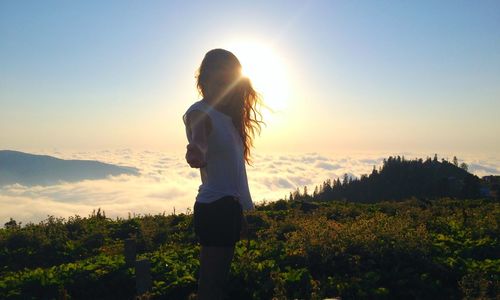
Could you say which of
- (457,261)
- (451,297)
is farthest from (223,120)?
(457,261)

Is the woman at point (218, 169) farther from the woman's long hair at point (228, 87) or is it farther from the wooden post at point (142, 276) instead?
the wooden post at point (142, 276)

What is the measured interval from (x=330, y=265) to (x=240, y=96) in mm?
5310

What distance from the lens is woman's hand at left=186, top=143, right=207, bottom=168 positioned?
295 centimetres

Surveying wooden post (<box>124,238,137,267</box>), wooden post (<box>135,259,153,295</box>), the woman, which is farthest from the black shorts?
wooden post (<box>124,238,137,267</box>)

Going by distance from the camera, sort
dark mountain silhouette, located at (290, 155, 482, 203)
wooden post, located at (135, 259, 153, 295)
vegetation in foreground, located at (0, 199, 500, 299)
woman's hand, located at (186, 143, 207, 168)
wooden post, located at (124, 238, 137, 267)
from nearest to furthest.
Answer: woman's hand, located at (186, 143, 207, 168), vegetation in foreground, located at (0, 199, 500, 299), wooden post, located at (135, 259, 153, 295), wooden post, located at (124, 238, 137, 267), dark mountain silhouette, located at (290, 155, 482, 203)

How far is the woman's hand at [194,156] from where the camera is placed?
2.95m

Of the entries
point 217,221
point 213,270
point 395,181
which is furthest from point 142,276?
point 395,181

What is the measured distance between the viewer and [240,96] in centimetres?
355

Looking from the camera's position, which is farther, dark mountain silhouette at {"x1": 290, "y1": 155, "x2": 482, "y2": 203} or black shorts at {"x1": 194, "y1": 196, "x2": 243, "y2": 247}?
dark mountain silhouette at {"x1": 290, "y1": 155, "x2": 482, "y2": 203}

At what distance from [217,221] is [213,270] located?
0.37 metres

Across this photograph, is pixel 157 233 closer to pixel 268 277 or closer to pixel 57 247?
pixel 57 247

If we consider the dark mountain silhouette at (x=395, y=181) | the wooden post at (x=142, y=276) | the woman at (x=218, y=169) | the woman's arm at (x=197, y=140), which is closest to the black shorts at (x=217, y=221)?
the woman at (x=218, y=169)

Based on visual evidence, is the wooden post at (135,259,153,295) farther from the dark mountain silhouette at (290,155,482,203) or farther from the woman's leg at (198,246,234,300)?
the dark mountain silhouette at (290,155,482,203)

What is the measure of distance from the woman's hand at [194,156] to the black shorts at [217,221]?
39cm
